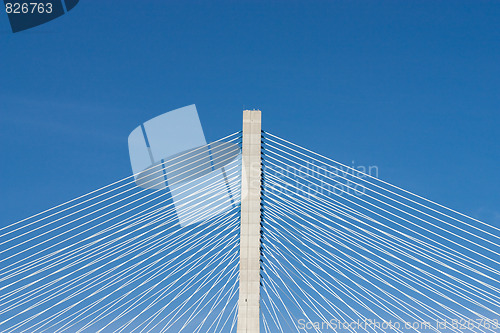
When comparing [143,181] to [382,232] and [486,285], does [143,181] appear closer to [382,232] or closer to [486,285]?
[382,232]

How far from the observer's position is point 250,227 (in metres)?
25.0

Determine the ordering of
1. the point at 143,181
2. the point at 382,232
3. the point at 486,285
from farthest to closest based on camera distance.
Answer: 1. the point at 143,181
2. the point at 382,232
3. the point at 486,285

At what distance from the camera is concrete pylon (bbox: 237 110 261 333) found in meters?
24.6

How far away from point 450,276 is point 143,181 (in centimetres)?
966

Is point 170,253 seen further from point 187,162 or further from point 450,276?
point 450,276

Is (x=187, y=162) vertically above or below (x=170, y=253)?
above

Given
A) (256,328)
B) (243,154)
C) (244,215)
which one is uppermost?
(243,154)

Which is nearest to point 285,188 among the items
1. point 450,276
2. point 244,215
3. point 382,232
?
point 244,215

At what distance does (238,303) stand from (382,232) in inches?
186

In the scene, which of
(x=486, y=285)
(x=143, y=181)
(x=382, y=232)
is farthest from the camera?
(x=143, y=181)

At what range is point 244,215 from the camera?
82.4 ft

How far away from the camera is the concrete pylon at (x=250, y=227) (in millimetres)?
24562

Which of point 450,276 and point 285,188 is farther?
point 285,188

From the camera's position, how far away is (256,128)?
25.7m
